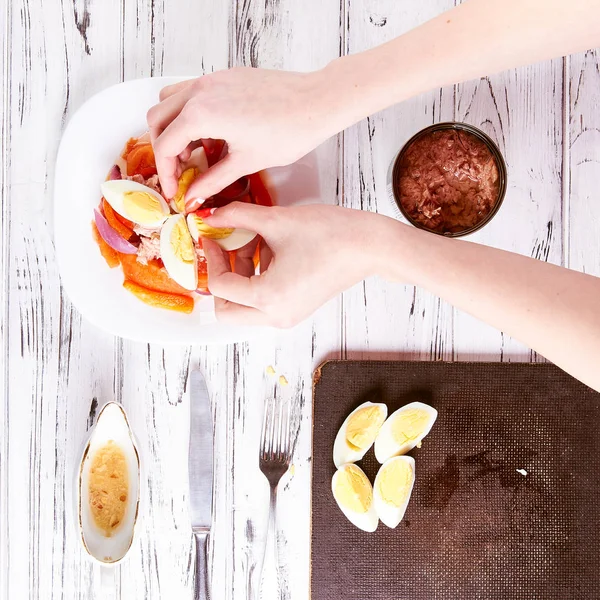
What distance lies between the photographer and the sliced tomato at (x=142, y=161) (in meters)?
0.85

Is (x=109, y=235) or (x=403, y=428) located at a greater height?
(x=109, y=235)

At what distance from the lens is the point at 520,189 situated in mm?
911

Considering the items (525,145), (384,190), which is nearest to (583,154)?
(525,145)

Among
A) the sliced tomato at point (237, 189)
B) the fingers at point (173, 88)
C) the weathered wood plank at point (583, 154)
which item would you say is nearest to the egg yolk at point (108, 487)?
the sliced tomato at point (237, 189)

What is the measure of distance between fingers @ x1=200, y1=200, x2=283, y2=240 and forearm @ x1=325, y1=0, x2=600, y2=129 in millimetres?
143

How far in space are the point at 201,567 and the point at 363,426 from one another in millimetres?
338

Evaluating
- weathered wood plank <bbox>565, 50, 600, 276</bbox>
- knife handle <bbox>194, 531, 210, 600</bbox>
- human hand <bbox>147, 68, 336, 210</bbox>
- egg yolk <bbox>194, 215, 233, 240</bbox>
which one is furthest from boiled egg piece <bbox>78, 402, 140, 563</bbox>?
weathered wood plank <bbox>565, 50, 600, 276</bbox>

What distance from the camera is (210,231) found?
79 cm

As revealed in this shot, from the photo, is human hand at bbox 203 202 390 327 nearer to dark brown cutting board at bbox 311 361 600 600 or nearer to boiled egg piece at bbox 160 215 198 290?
boiled egg piece at bbox 160 215 198 290

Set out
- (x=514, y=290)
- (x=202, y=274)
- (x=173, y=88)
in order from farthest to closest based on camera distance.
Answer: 1. (x=202, y=274)
2. (x=173, y=88)
3. (x=514, y=290)

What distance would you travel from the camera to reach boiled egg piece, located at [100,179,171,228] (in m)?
0.81

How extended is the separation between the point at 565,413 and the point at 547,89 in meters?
0.53

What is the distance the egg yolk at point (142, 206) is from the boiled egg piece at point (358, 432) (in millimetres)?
429

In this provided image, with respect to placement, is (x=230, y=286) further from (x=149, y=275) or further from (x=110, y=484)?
(x=110, y=484)
